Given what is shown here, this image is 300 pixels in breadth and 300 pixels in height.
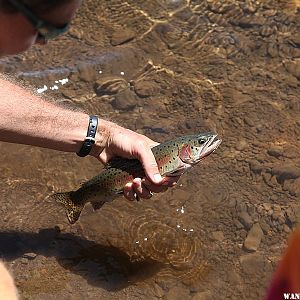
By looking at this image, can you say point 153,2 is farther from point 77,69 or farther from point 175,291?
point 175,291

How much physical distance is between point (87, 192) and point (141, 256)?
2.47ft

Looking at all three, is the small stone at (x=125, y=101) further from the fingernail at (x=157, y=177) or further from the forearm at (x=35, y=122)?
the fingernail at (x=157, y=177)

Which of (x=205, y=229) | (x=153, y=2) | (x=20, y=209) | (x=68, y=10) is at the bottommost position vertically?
(x=20, y=209)

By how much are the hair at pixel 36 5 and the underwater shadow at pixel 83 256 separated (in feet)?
9.68

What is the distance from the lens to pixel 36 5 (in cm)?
260

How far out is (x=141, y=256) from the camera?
5238 mm

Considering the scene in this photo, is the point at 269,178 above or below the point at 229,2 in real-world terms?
below

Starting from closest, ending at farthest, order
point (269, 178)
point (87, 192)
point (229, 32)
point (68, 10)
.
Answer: point (68, 10) → point (87, 192) → point (269, 178) → point (229, 32)

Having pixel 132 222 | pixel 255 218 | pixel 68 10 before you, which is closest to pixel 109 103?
pixel 132 222

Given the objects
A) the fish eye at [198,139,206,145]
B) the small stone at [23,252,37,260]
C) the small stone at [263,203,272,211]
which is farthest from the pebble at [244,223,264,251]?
the small stone at [23,252,37,260]

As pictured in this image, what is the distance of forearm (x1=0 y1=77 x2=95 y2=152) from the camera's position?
15.3 feet

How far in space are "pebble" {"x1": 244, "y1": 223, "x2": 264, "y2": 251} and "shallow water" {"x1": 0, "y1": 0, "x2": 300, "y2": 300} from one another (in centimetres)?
1

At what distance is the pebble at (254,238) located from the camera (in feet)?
17.3

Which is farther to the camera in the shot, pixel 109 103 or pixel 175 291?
pixel 109 103
